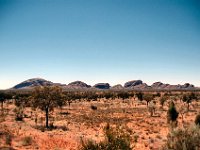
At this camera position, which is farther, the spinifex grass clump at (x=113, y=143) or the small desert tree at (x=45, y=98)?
the small desert tree at (x=45, y=98)

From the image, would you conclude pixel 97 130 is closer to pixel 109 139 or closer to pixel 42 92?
pixel 42 92

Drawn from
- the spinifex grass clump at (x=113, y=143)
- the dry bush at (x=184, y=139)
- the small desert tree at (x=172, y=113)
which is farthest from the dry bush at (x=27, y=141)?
the small desert tree at (x=172, y=113)

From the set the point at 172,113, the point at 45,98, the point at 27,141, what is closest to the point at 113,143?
the point at 27,141

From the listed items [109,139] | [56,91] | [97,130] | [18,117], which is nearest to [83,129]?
[97,130]

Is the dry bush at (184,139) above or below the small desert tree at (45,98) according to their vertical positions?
below

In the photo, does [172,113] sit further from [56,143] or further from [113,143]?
[113,143]

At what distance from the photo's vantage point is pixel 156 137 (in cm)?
3647

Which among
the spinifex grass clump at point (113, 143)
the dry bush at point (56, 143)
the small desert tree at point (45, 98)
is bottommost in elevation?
the dry bush at point (56, 143)

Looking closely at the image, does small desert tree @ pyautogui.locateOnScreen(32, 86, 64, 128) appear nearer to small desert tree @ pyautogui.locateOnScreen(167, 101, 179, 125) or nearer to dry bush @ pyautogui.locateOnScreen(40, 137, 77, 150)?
dry bush @ pyautogui.locateOnScreen(40, 137, 77, 150)

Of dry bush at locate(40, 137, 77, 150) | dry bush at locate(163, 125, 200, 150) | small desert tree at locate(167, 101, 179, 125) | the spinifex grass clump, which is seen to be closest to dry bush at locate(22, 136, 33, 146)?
dry bush at locate(40, 137, 77, 150)

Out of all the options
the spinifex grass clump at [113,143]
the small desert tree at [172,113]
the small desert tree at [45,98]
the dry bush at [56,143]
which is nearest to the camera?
the spinifex grass clump at [113,143]

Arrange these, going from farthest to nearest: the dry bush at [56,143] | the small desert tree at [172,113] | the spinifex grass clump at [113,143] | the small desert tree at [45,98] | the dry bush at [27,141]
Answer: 1. the small desert tree at [45,98]
2. the small desert tree at [172,113]
3. the dry bush at [27,141]
4. the dry bush at [56,143]
5. the spinifex grass clump at [113,143]

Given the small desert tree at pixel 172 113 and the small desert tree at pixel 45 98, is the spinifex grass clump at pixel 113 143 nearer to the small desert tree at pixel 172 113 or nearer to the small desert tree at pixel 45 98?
the small desert tree at pixel 172 113

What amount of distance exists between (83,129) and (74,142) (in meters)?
10.4
